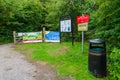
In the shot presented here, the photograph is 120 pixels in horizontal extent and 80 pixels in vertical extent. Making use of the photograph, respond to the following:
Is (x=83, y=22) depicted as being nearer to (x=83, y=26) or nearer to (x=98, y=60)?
(x=83, y=26)

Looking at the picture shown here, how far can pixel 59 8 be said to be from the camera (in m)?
17.8

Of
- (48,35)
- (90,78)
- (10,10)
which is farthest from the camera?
(10,10)

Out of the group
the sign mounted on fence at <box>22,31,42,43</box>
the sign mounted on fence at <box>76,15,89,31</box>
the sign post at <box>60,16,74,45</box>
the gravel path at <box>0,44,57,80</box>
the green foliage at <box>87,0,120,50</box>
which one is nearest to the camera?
the gravel path at <box>0,44,57,80</box>

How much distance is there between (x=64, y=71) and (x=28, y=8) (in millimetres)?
Answer: 16717

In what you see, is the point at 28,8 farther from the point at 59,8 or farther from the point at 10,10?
the point at 59,8

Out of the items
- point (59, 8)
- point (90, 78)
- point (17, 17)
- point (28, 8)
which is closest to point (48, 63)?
point (90, 78)

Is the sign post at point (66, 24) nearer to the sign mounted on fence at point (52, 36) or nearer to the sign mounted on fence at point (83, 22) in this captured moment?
the sign mounted on fence at point (52, 36)

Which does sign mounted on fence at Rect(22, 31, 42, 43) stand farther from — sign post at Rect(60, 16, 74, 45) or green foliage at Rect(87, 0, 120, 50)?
green foliage at Rect(87, 0, 120, 50)

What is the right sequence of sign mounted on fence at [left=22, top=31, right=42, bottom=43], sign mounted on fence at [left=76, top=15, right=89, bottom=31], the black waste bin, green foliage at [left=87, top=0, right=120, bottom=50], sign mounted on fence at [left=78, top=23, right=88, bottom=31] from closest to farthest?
1. the black waste bin
2. green foliage at [left=87, top=0, right=120, bottom=50]
3. sign mounted on fence at [left=76, top=15, right=89, bottom=31]
4. sign mounted on fence at [left=78, top=23, right=88, bottom=31]
5. sign mounted on fence at [left=22, top=31, right=42, bottom=43]

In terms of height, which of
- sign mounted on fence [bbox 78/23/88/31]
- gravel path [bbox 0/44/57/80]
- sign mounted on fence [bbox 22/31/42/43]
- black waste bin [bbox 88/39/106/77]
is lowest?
gravel path [bbox 0/44/57/80]

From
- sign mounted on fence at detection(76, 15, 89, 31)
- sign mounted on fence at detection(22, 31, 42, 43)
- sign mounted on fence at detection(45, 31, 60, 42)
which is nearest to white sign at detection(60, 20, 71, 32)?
sign mounted on fence at detection(45, 31, 60, 42)

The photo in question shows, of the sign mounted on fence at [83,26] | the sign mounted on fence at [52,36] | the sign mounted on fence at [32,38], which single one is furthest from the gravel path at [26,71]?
the sign mounted on fence at [32,38]

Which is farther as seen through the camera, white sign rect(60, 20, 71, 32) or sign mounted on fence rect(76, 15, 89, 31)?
white sign rect(60, 20, 71, 32)

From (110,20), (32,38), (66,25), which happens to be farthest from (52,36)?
(110,20)
